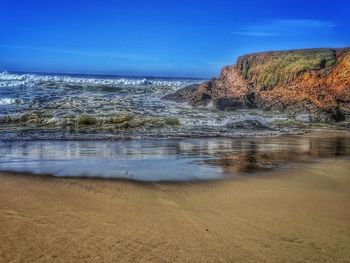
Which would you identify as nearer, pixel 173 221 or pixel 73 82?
pixel 173 221

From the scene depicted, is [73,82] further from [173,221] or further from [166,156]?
[173,221]

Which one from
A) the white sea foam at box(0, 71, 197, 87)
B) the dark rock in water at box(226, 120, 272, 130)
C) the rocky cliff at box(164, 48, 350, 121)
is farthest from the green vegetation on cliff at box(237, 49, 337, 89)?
the white sea foam at box(0, 71, 197, 87)

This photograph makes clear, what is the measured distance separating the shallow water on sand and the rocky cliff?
3.71 meters

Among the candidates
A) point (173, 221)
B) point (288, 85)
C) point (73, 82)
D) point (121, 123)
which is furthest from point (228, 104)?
point (73, 82)

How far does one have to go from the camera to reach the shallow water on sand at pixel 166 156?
5.79m

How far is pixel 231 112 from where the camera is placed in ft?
47.4

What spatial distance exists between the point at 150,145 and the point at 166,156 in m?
1.23

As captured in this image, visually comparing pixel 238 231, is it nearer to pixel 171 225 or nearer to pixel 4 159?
pixel 171 225

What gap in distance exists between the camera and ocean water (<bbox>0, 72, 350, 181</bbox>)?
6.02 m

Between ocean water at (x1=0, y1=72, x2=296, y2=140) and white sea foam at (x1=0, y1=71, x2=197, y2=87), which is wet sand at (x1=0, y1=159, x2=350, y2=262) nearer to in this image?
ocean water at (x1=0, y1=72, x2=296, y2=140)

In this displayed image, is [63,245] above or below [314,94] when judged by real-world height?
below

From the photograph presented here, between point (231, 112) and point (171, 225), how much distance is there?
36.4ft

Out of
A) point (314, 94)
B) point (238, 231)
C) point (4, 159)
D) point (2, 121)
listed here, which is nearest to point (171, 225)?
point (238, 231)

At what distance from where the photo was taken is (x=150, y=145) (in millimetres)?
8250
